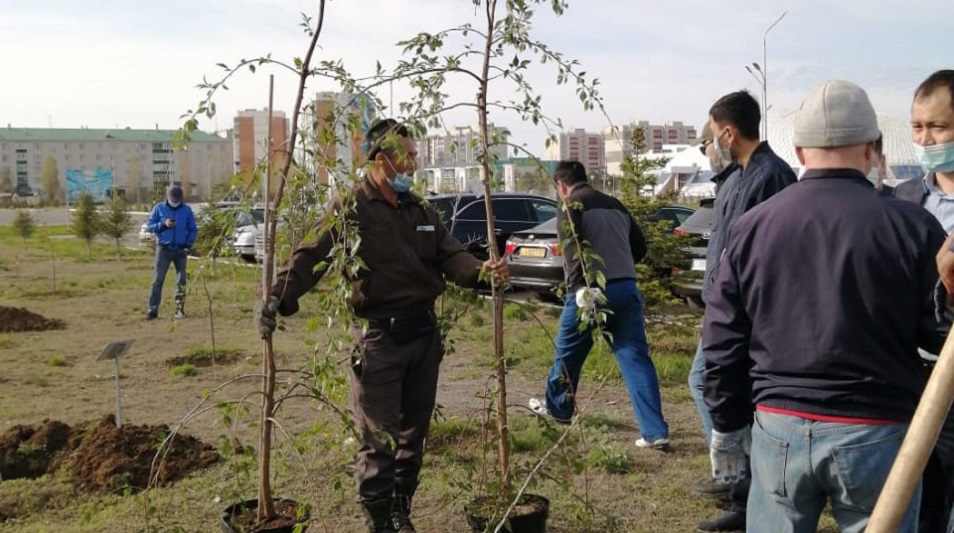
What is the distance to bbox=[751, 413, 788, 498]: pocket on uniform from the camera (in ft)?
7.75

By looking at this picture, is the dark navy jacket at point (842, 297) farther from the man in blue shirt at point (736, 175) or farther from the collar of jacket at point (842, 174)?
the man in blue shirt at point (736, 175)

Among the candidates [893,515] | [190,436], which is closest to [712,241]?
[893,515]

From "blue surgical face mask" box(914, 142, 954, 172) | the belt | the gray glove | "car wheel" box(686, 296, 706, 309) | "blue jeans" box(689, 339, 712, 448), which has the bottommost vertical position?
"car wheel" box(686, 296, 706, 309)

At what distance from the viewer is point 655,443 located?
5.61 meters

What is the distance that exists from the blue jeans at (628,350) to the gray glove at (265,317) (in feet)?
7.33

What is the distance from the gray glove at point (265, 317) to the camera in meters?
3.62

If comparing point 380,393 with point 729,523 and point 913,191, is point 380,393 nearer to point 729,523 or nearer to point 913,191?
point 729,523

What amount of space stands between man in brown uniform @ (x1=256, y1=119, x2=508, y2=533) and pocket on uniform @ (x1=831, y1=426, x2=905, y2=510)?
1.78m

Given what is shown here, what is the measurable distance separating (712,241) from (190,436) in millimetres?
3518

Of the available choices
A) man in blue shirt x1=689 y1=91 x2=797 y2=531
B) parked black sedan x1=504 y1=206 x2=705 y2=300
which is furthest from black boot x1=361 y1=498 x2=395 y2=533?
parked black sedan x1=504 y1=206 x2=705 y2=300

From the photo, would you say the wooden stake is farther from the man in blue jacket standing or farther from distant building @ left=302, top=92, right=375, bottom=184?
the man in blue jacket standing

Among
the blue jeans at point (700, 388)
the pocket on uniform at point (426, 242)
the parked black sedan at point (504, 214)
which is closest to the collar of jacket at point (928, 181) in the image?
the blue jeans at point (700, 388)

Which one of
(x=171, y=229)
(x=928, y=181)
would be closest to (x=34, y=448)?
(x=928, y=181)

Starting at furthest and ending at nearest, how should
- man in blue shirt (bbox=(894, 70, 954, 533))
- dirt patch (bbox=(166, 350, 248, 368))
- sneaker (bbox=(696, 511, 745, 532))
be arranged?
dirt patch (bbox=(166, 350, 248, 368))
sneaker (bbox=(696, 511, 745, 532))
man in blue shirt (bbox=(894, 70, 954, 533))
